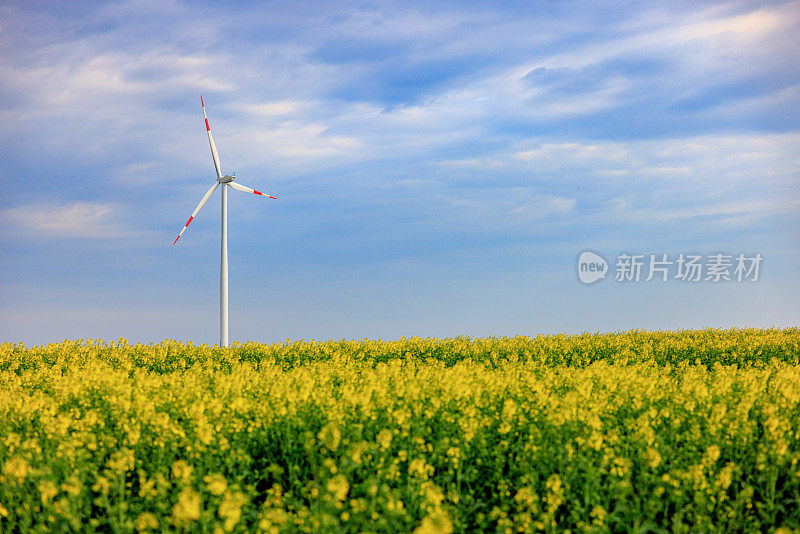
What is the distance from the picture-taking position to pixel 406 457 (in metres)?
5.98

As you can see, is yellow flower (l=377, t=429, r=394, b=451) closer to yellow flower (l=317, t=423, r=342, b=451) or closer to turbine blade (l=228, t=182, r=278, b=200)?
yellow flower (l=317, t=423, r=342, b=451)

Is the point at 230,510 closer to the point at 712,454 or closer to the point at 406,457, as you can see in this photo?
the point at 406,457

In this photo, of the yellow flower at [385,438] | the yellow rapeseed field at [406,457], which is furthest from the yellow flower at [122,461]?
the yellow flower at [385,438]

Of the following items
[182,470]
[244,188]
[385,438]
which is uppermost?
[244,188]

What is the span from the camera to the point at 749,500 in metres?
5.86

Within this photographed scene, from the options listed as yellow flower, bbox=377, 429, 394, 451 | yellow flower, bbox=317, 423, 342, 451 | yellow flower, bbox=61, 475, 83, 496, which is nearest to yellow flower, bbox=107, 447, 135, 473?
yellow flower, bbox=61, 475, 83, 496

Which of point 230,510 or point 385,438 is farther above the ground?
point 385,438

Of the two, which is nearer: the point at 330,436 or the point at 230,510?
the point at 230,510

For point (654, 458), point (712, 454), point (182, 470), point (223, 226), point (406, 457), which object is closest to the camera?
point (182, 470)

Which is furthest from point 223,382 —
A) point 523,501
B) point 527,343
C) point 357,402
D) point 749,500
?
point 527,343

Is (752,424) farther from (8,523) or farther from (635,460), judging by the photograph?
(8,523)

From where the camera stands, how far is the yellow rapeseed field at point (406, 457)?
5.22 m

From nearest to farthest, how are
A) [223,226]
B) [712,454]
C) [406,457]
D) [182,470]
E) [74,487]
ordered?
[74,487] → [182,470] → [712,454] → [406,457] → [223,226]

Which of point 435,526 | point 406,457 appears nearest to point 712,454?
point 406,457
